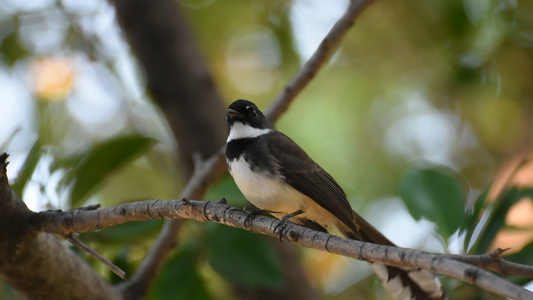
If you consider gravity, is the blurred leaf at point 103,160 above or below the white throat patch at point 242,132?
below

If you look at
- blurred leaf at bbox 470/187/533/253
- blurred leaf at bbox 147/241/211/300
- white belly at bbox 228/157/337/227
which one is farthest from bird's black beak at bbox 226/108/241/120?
blurred leaf at bbox 470/187/533/253

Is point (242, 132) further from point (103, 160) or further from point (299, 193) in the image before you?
point (103, 160)

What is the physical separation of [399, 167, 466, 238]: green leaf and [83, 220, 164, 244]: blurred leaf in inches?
57.4

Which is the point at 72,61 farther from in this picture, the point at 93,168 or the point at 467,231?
the point at 467,231

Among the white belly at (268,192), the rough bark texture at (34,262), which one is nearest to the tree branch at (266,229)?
the rough bark texture at (34,262)

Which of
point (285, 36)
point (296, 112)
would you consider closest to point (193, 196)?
point (285, 36)

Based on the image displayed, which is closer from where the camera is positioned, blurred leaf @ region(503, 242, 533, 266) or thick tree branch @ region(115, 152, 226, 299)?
blurred leaf @ region(503, 242, 533, 266)

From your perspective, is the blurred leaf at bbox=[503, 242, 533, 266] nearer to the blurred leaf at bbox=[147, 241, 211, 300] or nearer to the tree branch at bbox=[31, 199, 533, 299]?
the tree branch at bbox=[31, 199, 533, 299]

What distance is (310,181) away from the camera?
11.4ft

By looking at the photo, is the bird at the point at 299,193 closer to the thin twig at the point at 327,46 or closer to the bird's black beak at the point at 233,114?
the bird's black beak at the point at 233,114

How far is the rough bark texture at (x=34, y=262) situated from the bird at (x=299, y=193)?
94 cm

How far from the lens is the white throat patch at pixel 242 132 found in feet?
12.2

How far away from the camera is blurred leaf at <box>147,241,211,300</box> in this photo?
3.56 metres

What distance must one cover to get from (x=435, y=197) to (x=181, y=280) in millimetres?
1505
